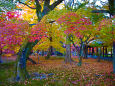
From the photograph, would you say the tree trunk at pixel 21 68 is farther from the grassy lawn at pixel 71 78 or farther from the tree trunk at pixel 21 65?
the grassy lawn at pixel 71 78

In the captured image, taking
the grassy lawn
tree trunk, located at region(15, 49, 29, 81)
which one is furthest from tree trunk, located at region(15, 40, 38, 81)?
the grassy lawn

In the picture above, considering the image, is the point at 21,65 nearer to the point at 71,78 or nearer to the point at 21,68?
the point at 21,68

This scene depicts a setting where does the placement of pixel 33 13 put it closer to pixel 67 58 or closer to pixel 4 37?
pixel 67 58

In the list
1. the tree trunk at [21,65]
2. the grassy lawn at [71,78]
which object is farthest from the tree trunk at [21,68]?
the grassy lawn at [71,78]

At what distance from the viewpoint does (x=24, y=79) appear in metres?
8.26

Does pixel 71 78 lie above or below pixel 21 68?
below

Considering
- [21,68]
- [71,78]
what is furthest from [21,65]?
[71,78]

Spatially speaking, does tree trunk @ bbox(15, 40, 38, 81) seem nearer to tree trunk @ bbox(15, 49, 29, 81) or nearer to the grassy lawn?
tree trunk @ bbox(15, 49, 29, 81)

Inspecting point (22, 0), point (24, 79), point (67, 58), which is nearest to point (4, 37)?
point (24, 79)

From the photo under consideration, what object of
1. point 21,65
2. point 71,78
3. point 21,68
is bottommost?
point 71,78

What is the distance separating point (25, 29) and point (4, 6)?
1.85 m

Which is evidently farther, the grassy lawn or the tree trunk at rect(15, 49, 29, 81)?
the tree trunk at rect(15, 49, 29, 81)

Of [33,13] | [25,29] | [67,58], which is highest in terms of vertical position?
[33,13]

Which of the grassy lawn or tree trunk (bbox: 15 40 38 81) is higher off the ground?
tree trunk (bbox: 15 40 38 81)
